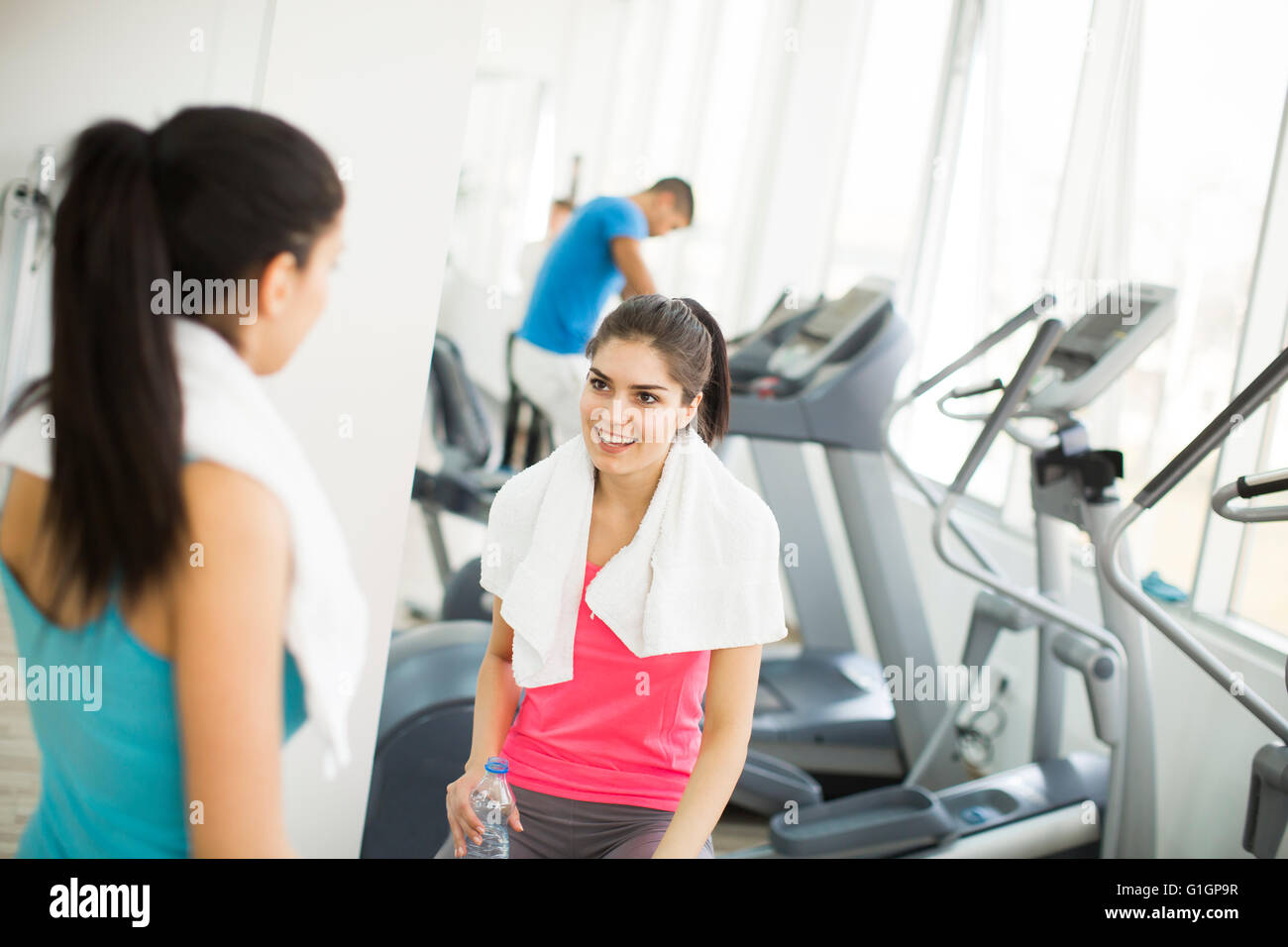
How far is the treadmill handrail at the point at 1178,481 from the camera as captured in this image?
5.71 feet

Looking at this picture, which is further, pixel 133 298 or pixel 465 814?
pixel 465 814

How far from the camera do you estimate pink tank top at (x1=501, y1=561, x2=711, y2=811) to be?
1.47 metres

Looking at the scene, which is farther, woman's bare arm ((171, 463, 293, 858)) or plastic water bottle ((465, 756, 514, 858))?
plastic water bottle ((465, 756, 514, 858))

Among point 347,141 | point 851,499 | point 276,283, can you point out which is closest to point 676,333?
point 347,141

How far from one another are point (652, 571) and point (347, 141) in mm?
683

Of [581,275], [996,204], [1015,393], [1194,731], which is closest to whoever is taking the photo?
[1015,393]

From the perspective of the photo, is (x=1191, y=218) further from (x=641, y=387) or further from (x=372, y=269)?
(x=372, y=269)

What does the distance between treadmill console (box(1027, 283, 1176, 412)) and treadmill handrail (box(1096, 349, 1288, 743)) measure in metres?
0.38

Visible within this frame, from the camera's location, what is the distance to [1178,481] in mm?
1905

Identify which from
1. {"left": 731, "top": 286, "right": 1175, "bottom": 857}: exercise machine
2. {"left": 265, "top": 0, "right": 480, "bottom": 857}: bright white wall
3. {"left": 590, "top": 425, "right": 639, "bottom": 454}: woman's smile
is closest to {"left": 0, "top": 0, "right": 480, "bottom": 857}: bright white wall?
{"left": 265, "top": 0, "right": 480, "bottom": 857}: bright white wall

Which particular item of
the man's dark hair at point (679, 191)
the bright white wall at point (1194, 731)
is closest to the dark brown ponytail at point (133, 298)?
the bright white wall at point (1194, 731)

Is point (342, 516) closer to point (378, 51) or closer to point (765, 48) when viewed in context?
point (378, 51)

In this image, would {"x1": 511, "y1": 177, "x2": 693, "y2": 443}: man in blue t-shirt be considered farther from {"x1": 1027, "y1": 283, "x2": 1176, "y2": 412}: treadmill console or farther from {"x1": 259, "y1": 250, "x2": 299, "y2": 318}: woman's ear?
{"x1": 259, "y1": 250, "x2": 299, "y2": 318}: woman's ear

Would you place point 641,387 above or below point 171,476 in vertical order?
above
